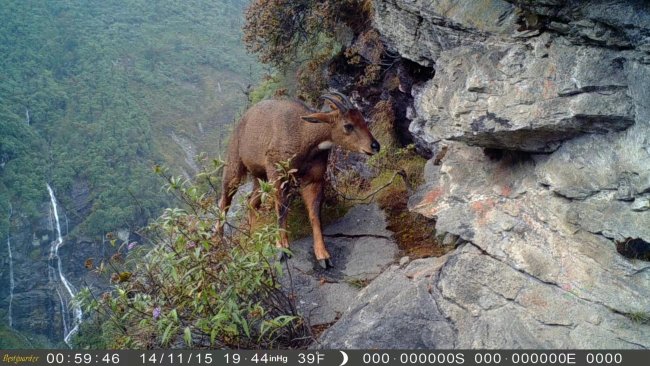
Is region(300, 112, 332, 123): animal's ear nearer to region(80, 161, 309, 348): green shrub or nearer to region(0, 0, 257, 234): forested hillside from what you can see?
region(80, 161, 309, 348): green shrub

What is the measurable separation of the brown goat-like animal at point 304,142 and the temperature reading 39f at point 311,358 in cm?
185

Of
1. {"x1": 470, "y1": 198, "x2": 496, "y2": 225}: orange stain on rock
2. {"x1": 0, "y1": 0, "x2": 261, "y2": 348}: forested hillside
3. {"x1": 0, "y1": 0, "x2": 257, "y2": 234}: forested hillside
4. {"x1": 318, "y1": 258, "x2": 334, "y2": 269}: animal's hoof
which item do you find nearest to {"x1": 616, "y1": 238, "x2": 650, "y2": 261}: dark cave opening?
{"x1": 470, "y1": 198, "x2": 496, "y2": 225}: orange stain on rock

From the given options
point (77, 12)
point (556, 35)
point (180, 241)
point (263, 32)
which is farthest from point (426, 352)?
point (77, 12)

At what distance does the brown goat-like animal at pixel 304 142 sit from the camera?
20.3 feet

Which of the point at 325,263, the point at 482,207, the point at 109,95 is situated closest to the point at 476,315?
the point at 482,207

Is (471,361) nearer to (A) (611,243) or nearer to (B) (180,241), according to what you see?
(A) (611,243)

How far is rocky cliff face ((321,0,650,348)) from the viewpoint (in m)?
3.91

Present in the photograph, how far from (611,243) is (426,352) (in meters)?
1.63

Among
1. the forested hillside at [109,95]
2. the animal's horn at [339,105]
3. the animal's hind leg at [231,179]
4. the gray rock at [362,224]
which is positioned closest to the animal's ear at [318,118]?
the animal's horn at [339,105]

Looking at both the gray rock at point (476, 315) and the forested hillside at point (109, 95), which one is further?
the forested hillside at point (109, 95)

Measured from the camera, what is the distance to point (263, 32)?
9.66 m

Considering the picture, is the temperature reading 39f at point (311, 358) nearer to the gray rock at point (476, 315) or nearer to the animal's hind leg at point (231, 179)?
the gray rock at point (476, 315)

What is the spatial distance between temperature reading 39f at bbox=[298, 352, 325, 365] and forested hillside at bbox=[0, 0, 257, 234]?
1377 cm

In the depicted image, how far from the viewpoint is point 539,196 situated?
455cm
